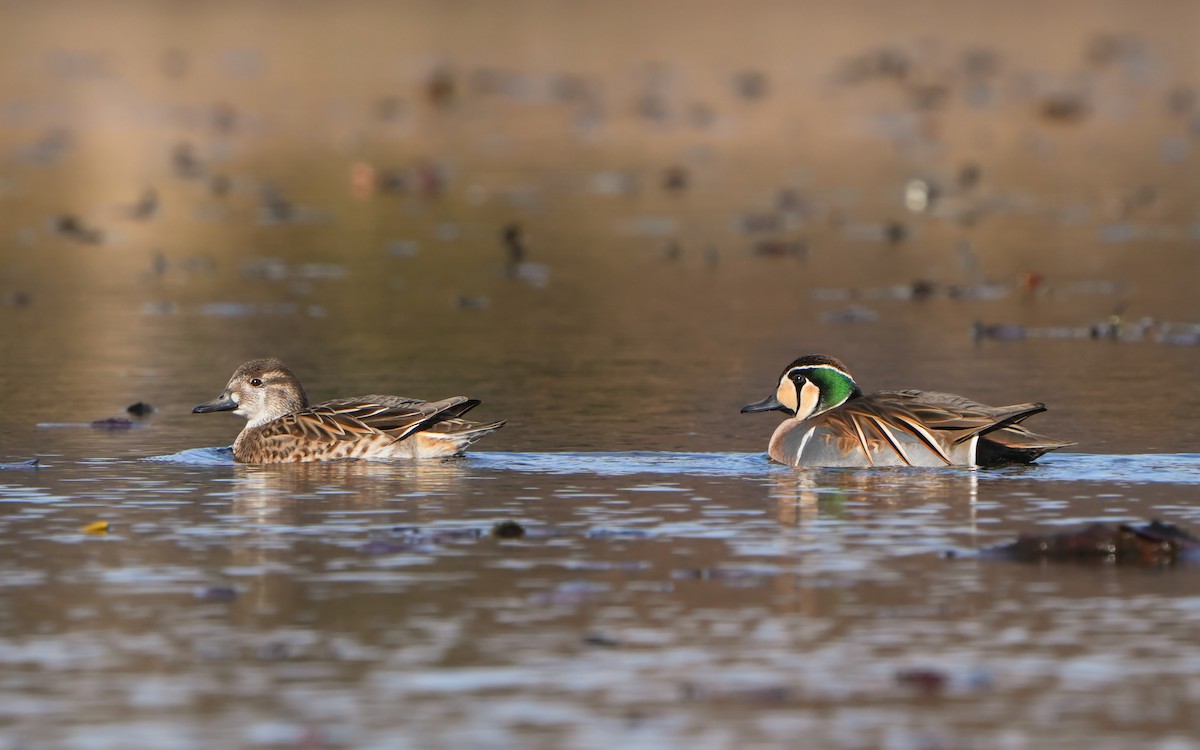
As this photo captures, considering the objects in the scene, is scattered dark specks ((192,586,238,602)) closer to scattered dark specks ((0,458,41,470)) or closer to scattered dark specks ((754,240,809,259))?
scattered dark specks ((0,458,41,470))

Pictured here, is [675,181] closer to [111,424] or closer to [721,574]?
[111,424]

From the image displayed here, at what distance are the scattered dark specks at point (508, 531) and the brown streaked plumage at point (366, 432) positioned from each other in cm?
288

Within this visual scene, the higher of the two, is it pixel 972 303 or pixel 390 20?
pixel 390 20

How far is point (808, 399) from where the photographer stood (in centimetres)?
1534

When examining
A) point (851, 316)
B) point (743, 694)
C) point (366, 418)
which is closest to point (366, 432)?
point (366, 418)

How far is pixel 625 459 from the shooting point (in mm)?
14484

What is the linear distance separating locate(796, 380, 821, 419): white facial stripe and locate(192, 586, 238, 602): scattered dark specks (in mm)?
5612

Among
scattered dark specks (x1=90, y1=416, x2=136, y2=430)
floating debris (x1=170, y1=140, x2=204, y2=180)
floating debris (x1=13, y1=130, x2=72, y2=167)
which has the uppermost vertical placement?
floating debris (x1=13, y1=130, x2=72, y2=167)

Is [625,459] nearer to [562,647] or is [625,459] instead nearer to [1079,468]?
[1079,468]

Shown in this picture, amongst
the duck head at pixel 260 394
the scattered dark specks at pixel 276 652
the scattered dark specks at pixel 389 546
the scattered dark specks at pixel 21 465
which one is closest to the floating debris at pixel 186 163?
the duck head at pixel 260 394

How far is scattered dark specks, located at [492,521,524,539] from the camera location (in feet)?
38.5

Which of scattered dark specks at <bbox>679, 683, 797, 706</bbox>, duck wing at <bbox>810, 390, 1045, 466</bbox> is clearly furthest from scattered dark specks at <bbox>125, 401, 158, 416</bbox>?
scattered dark specks at <bbox>679, 683, 797, 706</bbox>

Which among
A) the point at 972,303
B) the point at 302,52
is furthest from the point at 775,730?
the point at 302,52

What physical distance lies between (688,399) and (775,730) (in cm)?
928
